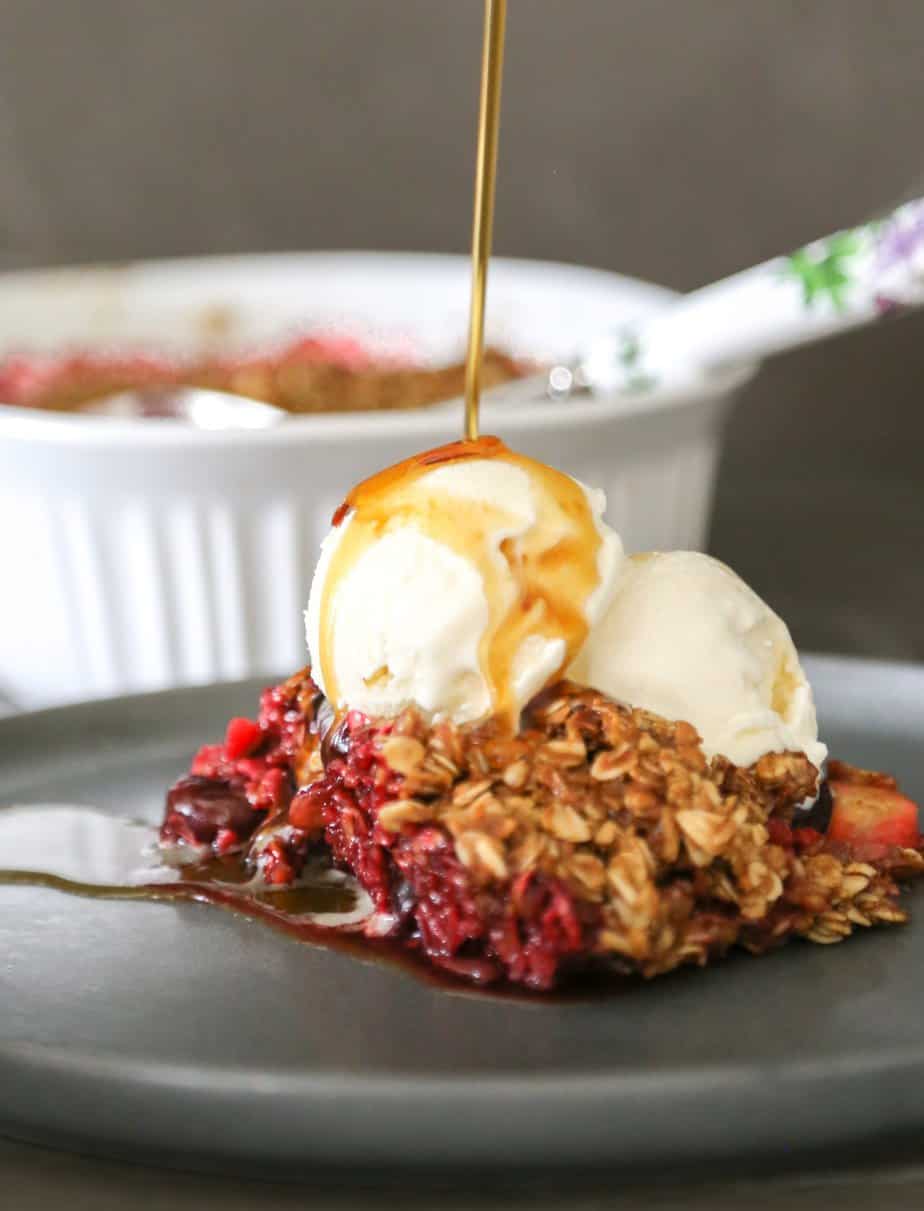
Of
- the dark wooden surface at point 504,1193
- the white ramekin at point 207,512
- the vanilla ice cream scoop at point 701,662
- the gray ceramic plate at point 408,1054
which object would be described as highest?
the vanilla ice cream scoop at point 701,662

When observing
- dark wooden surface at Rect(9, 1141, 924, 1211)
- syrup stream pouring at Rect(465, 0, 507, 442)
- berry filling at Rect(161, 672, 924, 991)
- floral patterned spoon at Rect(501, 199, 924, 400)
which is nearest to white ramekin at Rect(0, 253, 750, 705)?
floral patterned spoon at Rect(501, 199, 924, 400)

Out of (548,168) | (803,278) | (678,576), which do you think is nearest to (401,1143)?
(678,576)

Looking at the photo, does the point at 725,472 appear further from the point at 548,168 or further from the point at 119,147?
the point at 119,147

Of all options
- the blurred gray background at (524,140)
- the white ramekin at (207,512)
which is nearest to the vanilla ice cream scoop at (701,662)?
the white ramekin at (207,512)

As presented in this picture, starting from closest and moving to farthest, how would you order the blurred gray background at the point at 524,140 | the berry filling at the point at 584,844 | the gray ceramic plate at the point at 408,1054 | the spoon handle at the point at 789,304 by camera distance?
the gray ceramic plate at the point at 408,1054 → the berry filling at the point at 584,844 → the spoon handle at the point at 789,304 → the blurred gray background at the point at 524,140

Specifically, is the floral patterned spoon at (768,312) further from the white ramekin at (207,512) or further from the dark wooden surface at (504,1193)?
the dark wooden surface at (504,1193)

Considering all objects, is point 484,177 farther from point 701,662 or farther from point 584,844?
point 584,844
